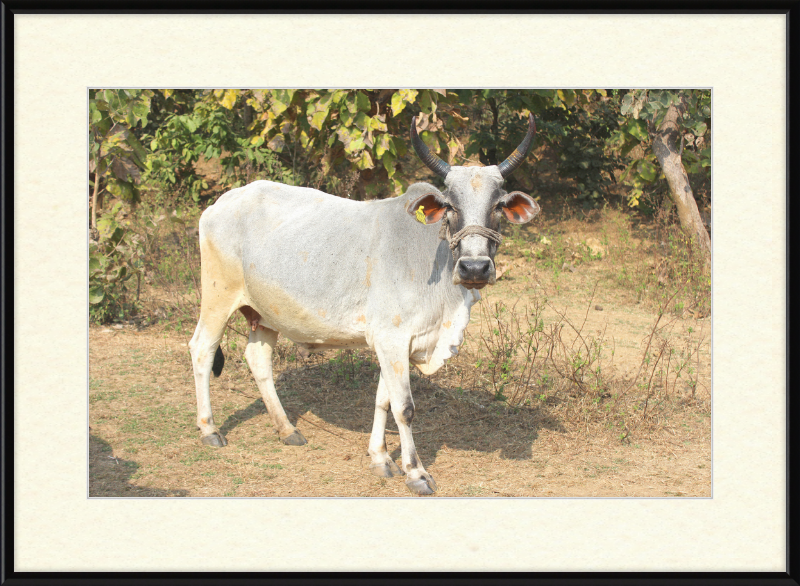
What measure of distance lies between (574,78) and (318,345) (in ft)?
7.65

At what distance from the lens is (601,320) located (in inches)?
314

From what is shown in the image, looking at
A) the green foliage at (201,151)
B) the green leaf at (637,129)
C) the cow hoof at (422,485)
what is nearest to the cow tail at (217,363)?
the cow hoof at (422,485)

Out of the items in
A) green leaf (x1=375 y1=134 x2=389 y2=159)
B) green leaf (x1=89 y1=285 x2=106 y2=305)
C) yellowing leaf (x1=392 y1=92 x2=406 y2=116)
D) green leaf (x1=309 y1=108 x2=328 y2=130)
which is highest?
yellowing leaf (x1=392 y1=92 x2=406 y2=116)

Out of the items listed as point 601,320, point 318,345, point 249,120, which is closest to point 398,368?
point 318,345

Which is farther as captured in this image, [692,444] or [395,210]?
[692,444]

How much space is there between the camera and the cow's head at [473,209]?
3.84 m

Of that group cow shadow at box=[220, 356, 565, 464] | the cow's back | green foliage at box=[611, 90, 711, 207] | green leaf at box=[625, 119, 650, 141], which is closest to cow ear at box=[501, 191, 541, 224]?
the cow's back

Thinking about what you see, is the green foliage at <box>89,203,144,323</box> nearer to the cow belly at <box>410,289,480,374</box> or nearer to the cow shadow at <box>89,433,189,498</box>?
the cow shadow at <box>89,433,189,498</box>

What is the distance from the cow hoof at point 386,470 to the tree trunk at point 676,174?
594cm

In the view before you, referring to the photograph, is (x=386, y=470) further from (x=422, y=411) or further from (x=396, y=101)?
(x=396, y=101)

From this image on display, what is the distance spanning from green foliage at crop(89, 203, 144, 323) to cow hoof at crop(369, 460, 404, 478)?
Answer: 3903mm

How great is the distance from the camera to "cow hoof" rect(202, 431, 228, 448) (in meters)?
5.26

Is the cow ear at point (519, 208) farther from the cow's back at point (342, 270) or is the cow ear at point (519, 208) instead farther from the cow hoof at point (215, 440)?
the cow hoof at point (215, 440)
